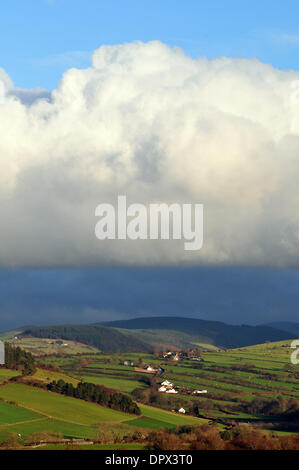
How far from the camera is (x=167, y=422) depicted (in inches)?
7421

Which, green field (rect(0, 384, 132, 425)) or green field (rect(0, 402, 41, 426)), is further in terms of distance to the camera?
green field (rect(0, 384, 132, 425))

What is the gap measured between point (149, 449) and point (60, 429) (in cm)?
5668

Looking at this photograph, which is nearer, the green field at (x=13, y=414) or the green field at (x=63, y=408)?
the green field at (x=13, y=414)

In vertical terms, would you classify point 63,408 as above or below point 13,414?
below

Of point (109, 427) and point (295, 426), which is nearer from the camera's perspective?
point (109, 427)

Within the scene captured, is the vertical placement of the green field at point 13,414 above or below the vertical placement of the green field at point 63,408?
above

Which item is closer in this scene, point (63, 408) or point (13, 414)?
point (13, 414)

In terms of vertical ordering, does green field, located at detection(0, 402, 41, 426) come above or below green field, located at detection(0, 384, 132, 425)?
above
